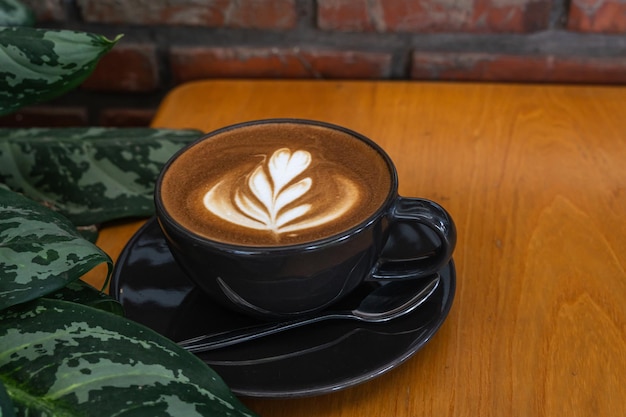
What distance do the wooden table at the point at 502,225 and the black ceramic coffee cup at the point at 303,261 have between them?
0.05m

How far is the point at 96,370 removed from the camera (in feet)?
1.10

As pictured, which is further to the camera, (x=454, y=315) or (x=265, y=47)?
(x=265, y=47)

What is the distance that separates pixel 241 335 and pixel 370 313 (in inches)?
3.2

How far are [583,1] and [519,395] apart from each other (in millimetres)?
519

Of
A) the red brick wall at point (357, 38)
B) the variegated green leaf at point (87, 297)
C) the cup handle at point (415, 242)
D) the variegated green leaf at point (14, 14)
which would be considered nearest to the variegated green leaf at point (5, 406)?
the variegated green leaf at point (87, 297)

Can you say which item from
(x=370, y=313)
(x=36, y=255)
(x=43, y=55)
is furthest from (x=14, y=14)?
(x=370, y=313)

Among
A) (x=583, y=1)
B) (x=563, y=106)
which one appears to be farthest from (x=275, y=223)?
(x=583, y=1)

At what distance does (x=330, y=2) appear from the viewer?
0.78 metres

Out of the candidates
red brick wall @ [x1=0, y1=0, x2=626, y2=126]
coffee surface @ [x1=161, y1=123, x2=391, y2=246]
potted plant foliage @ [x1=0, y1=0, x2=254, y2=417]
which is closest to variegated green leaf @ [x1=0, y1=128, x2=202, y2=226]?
potted plant foliage @ [x1=0, y1=0, x2=254, y2=417]

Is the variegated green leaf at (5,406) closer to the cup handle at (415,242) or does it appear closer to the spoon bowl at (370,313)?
the spoon bowl at (370,313)

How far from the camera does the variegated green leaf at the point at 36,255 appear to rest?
370 mm

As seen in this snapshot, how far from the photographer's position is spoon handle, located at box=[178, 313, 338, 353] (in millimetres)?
414

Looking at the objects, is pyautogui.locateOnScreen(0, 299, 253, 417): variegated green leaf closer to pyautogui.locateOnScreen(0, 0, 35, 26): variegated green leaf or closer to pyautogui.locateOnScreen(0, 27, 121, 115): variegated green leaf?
pyautogui.locateOnScreen(0, 27, 121, 115): variegated green leaf

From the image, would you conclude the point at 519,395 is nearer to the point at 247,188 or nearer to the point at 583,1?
the point at 247,188
